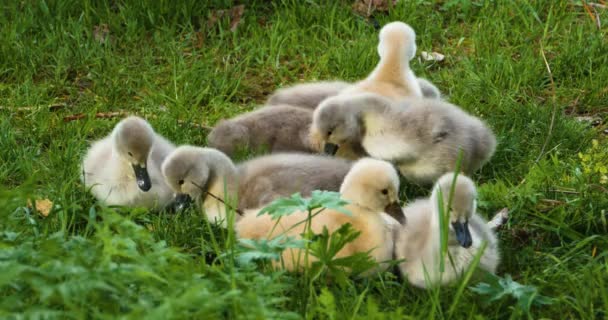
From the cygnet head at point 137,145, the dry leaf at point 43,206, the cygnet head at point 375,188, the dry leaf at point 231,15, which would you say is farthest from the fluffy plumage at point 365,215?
the dry leaf at point 231,15

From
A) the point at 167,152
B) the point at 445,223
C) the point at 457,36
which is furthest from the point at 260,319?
the point at 457,36

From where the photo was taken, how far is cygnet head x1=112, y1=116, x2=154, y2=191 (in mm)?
4566

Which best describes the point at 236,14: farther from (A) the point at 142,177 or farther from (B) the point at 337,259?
(B) the point at 337,259

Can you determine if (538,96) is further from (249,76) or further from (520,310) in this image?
(520,310)

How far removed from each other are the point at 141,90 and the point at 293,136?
1.43 meters

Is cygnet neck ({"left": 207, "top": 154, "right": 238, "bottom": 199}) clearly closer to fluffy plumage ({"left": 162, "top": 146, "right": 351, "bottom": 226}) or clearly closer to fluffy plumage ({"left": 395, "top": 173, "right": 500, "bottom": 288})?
fluffy plumage ({"left": 162, "top": 146, "right": 351, "bottom": 226})

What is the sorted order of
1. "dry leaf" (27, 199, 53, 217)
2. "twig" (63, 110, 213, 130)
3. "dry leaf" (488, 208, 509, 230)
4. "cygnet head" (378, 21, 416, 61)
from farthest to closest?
"twig" (63, 110, 213, 130)
"cygnet head" (378, 21, 416, 61)
"dry leaf" (27, 199, 53, 217)
"dry leaf" (488, 208, 509, 230)

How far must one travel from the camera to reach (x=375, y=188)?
3812 millimetres

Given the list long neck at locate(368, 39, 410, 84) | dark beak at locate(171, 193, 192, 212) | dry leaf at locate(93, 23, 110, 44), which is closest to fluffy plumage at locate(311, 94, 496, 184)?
long neck at locate(368, 39, 410, 84)

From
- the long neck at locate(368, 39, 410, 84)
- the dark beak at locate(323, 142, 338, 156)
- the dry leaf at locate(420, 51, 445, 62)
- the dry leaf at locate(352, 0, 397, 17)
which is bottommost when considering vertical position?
the dry leaf at locate(420, 51, 445, 62)

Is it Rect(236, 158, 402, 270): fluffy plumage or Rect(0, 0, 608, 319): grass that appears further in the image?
Rect(236, 158, 402, 270): fluffy plumage

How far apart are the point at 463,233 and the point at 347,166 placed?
0.92 meters

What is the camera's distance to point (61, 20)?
22.0 ft

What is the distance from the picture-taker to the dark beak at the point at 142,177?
15.0ft
